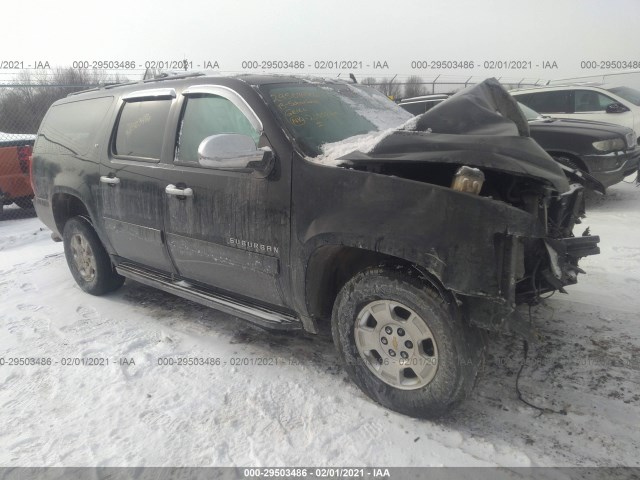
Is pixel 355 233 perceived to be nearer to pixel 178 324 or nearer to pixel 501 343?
pixel 501 343

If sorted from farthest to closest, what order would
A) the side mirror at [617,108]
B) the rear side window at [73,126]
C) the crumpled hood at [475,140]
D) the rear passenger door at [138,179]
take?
the side mirror at [617,108] < the rear side window at [73,126] < the rear passenger door at [138,179] < the crumpled hood at [475,140]

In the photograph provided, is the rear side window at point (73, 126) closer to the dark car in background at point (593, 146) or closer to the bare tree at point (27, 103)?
the dark car in background at point (593, 146)

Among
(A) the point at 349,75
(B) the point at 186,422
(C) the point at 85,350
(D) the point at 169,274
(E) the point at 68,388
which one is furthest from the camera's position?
(A) the point at 349,75

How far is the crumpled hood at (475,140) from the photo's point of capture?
2.28 meters

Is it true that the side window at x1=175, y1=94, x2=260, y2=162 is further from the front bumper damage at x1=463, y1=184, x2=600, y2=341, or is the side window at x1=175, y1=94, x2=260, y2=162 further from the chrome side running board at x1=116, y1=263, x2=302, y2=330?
the front bumper damage at x1=463, y1=184, x2=600, y2=341

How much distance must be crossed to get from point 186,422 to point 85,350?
1345mm

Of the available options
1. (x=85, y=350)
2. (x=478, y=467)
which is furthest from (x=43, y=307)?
(x=478, y=467)

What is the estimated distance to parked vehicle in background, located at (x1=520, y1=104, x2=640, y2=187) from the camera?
6.63 meters

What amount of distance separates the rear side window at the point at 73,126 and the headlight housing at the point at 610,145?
6320mm

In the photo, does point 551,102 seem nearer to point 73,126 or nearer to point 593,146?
point 593,146

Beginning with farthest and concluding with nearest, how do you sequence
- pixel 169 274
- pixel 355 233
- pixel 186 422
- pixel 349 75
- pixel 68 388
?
pixel 349 75 → pixel 169 274 → pixel 68 388 → pixel 186 422 → pixel 355 233

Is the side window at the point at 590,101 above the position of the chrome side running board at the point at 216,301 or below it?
above

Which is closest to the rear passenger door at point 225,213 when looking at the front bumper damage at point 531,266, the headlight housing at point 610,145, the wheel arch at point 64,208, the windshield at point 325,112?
the windshield at point 325,112

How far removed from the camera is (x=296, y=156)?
8.95ft
